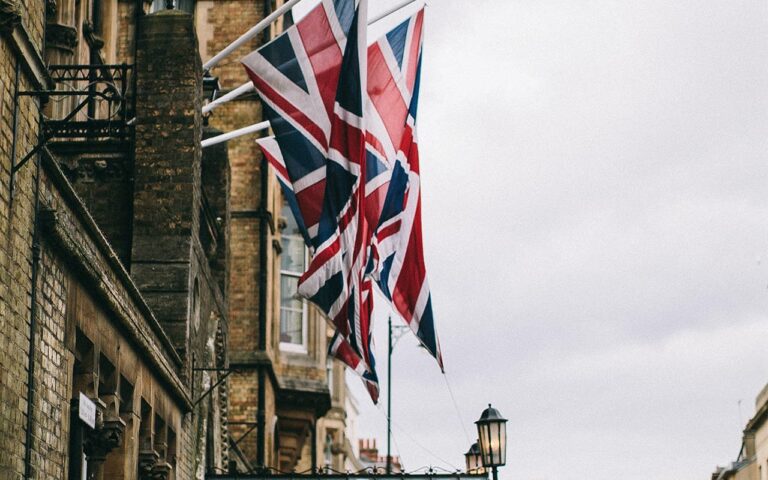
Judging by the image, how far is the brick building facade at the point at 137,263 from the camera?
13.7m

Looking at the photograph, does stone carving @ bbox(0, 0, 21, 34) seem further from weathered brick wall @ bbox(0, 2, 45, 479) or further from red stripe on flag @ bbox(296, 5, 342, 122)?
red stripe on flag @ bbox(296, 5, 342, 122)

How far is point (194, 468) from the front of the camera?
84.8 ft

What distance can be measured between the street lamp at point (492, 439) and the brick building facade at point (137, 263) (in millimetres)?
4409

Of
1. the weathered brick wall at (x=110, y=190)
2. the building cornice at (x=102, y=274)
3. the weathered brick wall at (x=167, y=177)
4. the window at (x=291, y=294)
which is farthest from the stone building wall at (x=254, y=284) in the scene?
the building cornice at (x=102, y=274)

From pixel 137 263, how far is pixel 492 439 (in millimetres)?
5798

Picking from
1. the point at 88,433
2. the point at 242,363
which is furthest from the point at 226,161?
the point at 88,433

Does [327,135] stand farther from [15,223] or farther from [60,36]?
[15,223]

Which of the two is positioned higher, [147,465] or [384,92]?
[384,92]

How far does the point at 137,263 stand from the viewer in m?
23.6

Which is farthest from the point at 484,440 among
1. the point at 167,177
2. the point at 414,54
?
the point at 167,177

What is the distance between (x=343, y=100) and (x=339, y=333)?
304cm

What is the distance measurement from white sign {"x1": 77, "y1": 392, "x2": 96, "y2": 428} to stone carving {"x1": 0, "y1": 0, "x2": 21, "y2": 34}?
4242 mm

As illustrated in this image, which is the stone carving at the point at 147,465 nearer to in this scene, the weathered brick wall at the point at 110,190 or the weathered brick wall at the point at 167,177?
the weathered brick wall at the point at 167,177

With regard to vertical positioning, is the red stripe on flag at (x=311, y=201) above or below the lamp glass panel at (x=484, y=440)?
above
